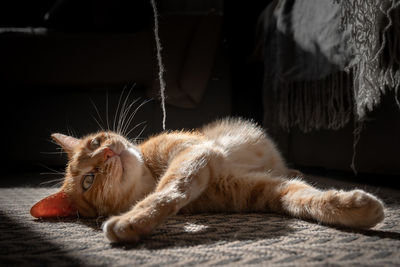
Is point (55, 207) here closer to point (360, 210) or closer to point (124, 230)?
point (124, 230)

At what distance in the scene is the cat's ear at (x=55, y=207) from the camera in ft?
3.50

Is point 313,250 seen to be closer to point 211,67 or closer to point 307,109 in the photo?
point 307,109

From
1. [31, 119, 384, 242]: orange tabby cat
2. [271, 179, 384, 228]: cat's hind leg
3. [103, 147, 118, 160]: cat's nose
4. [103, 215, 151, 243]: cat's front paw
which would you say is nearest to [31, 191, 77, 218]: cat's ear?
[31, 119, 384, 242]: orange tabby cat

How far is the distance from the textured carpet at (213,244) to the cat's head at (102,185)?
0.29ft

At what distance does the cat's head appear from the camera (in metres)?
1.11

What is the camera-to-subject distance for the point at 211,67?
2.32 metres

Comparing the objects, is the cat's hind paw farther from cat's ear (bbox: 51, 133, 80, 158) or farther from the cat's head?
cat's ear (bbox: 51, 133, 80, 158)

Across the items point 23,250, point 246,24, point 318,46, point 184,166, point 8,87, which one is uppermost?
point 246,24

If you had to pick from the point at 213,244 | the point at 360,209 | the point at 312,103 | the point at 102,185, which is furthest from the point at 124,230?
the point at 312,103

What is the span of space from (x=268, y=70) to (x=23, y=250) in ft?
5.23

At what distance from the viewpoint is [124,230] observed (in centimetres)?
76

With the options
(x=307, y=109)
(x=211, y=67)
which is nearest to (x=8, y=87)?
(x=211, y=67)

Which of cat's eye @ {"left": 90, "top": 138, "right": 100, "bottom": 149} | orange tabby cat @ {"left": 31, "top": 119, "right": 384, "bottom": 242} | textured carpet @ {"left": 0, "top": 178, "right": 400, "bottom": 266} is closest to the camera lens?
textured carpet @ {"left": 0, "top": 178, "right": 400, "bottom": 266}

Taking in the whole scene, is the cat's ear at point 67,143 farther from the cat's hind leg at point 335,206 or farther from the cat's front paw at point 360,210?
the cat's front paw at point 360,210
